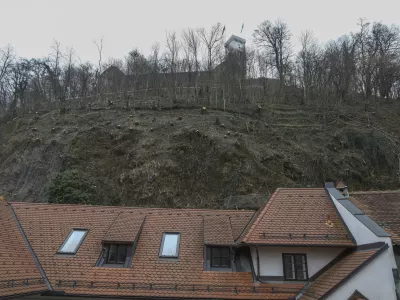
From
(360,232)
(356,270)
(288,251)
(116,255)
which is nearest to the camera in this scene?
(356,270)

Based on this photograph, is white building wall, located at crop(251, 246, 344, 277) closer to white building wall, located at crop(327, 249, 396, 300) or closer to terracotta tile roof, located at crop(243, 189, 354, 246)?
terracotta tile roof, located at crop(243, 189, 354, 246)

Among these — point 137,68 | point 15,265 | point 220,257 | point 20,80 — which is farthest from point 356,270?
point 20,80

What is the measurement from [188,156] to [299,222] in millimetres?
17230

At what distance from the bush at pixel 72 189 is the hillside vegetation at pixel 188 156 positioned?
8 centimetres

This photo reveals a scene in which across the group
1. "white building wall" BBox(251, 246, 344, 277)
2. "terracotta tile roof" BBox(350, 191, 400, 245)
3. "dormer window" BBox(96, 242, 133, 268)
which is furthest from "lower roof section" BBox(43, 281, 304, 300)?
"terracotta tile roof" BBox(350, 191, 400, 245)

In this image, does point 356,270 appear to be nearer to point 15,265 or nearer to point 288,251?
point 288,251

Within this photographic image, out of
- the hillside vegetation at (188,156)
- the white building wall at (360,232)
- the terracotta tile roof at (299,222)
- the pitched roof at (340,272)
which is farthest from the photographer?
the hillside vegetation at (188,156)

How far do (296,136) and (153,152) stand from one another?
15.0 meters

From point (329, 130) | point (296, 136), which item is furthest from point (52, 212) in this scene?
point (329, 130)

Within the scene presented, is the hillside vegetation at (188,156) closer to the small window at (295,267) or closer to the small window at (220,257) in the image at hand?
the small window at (220,257)

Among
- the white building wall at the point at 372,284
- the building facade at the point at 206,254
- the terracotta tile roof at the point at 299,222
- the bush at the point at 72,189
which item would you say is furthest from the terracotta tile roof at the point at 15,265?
the bush at the point at 72,189

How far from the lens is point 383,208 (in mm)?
12992

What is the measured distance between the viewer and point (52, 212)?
14.2 metres

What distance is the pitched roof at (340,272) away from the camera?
9570mm
